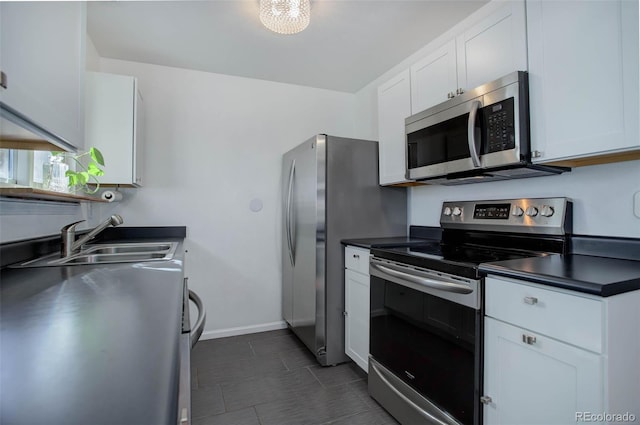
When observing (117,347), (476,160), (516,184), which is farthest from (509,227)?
(117,347)

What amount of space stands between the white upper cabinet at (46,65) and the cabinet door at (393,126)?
Answer: 1836 mm

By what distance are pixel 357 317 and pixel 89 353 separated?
185 centimetres

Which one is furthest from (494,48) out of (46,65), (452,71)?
(46,65)

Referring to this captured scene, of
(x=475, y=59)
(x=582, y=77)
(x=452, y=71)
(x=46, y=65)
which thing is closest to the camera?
(x=46, y=65)

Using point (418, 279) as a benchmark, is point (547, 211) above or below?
above

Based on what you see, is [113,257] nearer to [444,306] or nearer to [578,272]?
[444,306]

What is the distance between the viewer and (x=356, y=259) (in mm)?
2182

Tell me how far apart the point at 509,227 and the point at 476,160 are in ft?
1.48

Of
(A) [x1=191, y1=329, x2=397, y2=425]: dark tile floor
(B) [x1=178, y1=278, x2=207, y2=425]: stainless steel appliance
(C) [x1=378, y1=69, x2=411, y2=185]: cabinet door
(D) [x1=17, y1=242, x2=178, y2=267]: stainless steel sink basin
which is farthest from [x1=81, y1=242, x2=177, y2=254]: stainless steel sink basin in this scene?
(C) [x1=378, y1=69, x2=411, y2=185]: cabinet door

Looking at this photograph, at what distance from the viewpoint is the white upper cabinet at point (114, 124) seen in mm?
2125

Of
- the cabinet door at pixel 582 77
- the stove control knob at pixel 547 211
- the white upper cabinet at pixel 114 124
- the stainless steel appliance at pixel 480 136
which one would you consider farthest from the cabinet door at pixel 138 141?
the stove control knob at pixel 547 211

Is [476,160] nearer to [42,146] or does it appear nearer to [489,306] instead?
[489,306]

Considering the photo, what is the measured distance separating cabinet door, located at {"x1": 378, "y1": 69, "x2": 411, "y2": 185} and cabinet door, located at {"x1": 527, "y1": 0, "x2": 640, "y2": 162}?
867mm

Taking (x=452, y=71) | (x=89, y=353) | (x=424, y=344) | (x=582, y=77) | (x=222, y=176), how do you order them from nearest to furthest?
(x=89, y=353), (x=582, y=77), (x=424, y=344), (x=452, y=71), (x=222, y=176)
